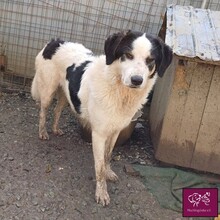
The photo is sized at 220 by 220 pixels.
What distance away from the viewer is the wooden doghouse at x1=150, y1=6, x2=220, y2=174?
3.87 meters

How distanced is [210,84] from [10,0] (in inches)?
121

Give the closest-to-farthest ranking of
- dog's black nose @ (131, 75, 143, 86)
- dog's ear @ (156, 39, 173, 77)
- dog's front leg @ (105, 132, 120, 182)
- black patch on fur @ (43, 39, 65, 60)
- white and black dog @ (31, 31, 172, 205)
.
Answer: dog's black nose @ (131, 75, 143, 86) → white and black dog @ (31, 31, 172, 205) → dog's ear @ (156, 39, 173, 77) → dog's front leg @ (105, 132, 120, 182) → black patch on fur @ (43, 39, 65, 60)

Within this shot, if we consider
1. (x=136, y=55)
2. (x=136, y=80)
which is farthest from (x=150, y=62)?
(x=136, y=80)

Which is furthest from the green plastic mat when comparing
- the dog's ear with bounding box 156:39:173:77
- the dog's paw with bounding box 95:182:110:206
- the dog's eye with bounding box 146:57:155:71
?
the dog's eye with bounding box 146:57:155:71

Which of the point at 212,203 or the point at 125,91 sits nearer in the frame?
the point at 125,91

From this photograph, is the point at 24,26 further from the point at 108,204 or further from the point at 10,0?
the point at 108,204

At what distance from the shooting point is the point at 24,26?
17.9 ft

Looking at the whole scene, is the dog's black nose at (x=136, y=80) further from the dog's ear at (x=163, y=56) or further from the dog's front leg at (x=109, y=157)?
the dog's front leg at (x=109, y=157)

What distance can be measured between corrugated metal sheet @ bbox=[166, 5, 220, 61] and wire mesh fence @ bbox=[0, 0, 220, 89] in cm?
71

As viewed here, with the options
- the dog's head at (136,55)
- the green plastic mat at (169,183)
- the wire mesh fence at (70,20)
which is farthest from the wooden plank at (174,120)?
the wire mesh fence at (70,20)

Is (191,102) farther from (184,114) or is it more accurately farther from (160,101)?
(160,101)

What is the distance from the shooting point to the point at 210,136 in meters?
4.09

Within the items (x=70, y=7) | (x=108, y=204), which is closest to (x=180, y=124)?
(x=108, y=204)

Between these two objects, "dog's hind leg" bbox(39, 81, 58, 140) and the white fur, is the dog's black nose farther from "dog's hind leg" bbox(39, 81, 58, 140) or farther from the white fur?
"dog's hind leg" bbox(39, 81, 58, 140)
